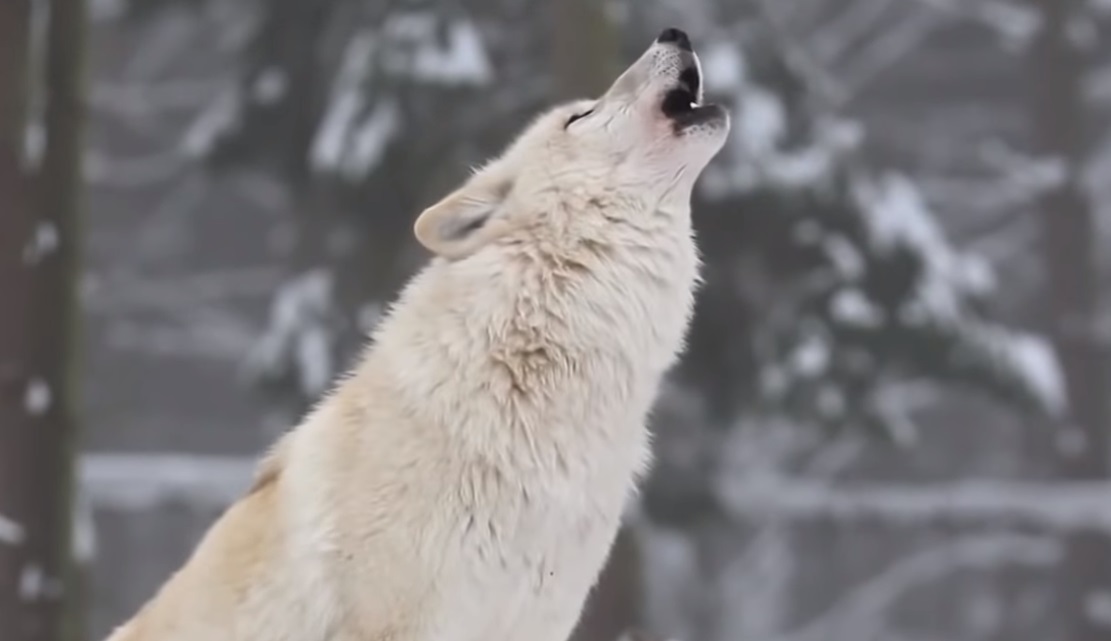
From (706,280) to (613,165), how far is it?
5.59 metres

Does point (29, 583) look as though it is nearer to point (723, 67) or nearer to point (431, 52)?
point (431, 52)

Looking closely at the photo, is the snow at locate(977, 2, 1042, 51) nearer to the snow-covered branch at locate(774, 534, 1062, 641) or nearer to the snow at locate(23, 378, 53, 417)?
the snow-covered branch at locate(774, 534, 1062, 641)

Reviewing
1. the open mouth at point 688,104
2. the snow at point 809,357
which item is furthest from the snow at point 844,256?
the open mouth at point 688,104

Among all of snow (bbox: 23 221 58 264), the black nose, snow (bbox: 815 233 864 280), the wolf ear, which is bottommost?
snow (bbox: 815 233 864 280)

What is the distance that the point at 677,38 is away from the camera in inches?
138

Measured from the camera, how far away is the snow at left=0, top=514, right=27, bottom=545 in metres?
6.74

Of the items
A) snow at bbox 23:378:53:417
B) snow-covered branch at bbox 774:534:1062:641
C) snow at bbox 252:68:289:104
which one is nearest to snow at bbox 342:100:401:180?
snow at bbox 252:68:289:104

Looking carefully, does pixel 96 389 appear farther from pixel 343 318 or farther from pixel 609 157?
pixel 609 157

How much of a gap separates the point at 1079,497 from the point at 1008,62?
5.80m

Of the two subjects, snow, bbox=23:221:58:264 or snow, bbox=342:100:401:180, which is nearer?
snow, bbox=23:221:58:264

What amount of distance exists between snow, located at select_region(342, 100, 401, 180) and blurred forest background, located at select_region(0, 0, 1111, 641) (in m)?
0.03

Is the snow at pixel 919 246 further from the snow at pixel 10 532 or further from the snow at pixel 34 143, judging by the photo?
the snow at pixel 10 532

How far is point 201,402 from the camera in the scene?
17141mm

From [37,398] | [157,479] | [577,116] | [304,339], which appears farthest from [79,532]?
[157,479]
